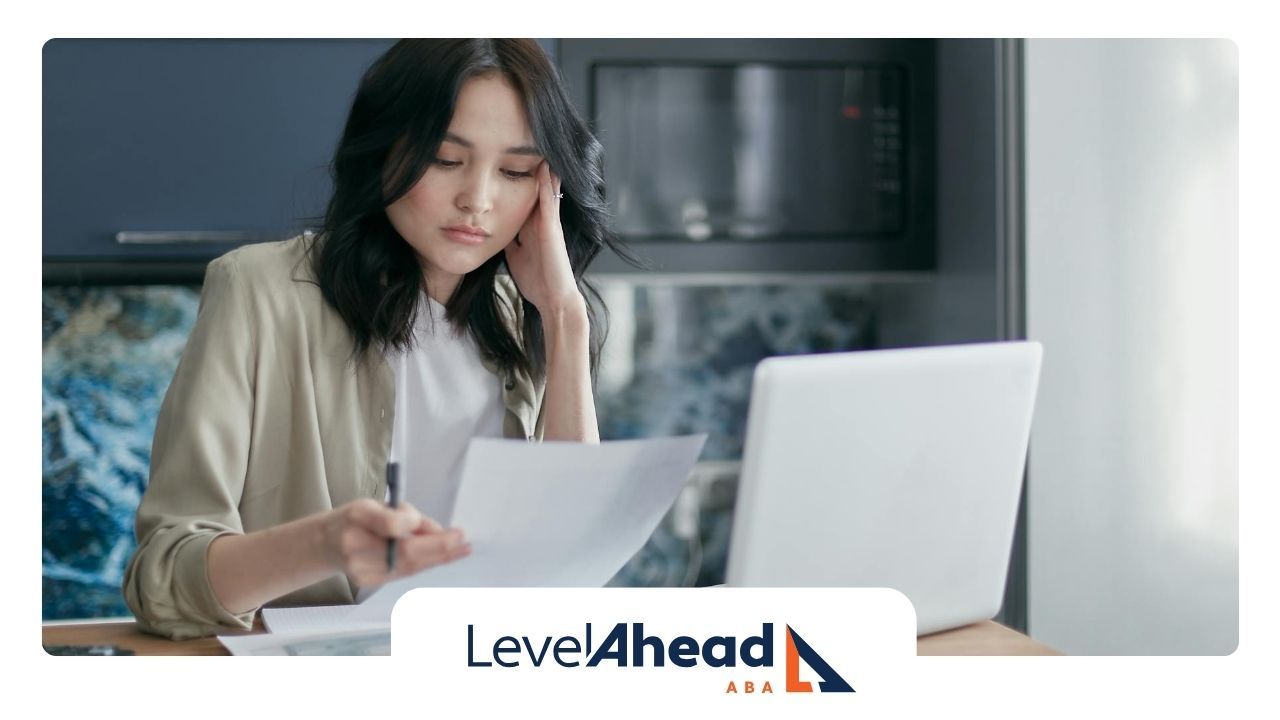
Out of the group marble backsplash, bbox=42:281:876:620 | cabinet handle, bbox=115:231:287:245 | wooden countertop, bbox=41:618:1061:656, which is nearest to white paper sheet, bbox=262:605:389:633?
wooden countertop, bbox=41:618:1061:656

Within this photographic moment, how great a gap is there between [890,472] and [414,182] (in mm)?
447

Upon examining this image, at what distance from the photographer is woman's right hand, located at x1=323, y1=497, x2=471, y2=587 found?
2.12ft

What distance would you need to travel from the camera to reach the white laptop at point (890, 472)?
672mm

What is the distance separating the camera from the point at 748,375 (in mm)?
2016

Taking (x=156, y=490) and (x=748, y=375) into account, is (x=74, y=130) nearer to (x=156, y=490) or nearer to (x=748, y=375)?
(x=156, y=490)

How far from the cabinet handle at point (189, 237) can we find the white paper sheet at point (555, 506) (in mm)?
917

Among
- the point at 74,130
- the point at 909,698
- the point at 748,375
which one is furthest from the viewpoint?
the point at 748,375

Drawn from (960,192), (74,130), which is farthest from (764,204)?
(74,130)

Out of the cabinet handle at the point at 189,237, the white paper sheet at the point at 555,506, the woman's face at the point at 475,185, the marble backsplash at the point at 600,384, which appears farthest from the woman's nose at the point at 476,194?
the cabinet handle at the point at 189,237

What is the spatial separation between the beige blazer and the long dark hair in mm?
29

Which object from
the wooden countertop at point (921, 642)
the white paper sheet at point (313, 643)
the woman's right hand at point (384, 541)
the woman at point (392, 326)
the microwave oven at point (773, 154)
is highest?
the microwave oven at point (773, 154)

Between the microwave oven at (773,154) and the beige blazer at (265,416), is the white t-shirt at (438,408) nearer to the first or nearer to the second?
the beige blazer at (265,416)

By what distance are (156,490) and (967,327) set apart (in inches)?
45.9

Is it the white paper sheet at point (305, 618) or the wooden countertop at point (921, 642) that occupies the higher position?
the white paper sheet at point (305, 618)
